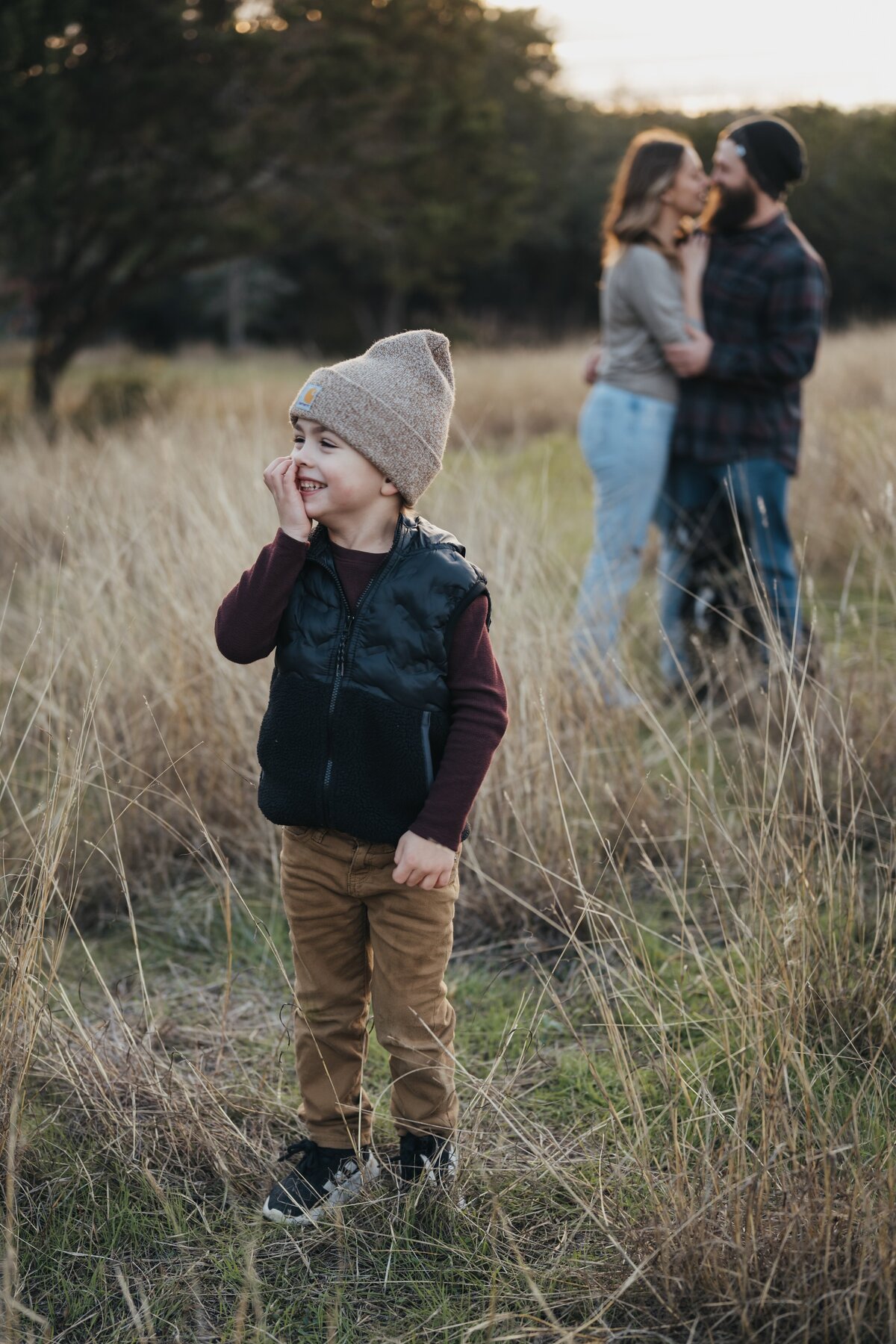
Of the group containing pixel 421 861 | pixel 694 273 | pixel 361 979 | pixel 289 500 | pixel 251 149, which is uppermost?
pixel 251 149

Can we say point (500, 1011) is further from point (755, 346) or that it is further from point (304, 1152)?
point (755, 346)

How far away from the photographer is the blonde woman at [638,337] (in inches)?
142

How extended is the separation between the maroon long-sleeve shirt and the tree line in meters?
7.09

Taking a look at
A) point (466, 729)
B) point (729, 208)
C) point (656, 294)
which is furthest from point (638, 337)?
point (466, 729)

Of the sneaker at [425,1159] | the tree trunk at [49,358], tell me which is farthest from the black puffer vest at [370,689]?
the tree trunk at [49,358]

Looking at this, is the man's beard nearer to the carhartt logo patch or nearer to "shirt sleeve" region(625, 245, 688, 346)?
"shirt sleeve" region(625, 245, 688, 346)

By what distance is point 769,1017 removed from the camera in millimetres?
1914

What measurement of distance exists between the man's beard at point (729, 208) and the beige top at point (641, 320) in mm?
196

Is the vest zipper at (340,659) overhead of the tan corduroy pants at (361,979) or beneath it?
overhead

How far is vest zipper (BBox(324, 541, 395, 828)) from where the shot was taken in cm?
163

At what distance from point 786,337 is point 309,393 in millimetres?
2455

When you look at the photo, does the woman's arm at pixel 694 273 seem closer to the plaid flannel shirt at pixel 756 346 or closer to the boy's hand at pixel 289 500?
the plaid flannel shirt at pixel 756 346

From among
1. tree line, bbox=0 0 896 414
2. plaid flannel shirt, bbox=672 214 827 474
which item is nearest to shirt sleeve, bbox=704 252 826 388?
plaid flannel shirt, bbox=672 214 827 474

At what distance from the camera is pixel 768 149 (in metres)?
3.55
